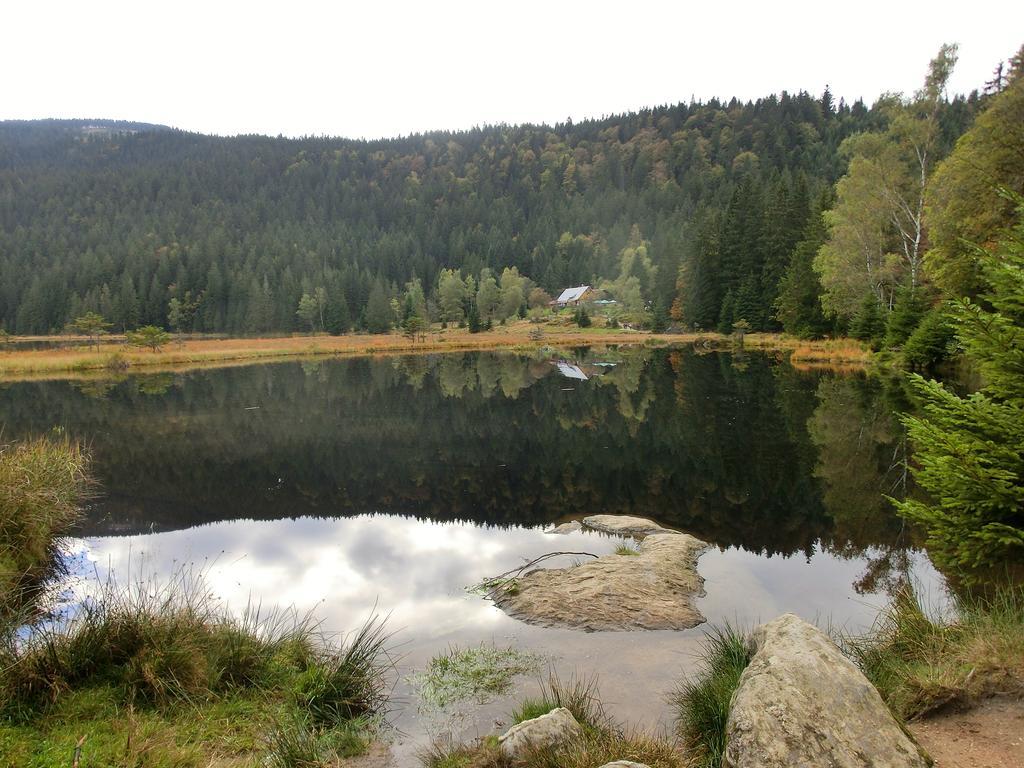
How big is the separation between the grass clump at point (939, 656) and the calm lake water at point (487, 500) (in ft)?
4.95

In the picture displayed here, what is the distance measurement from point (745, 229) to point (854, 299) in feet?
91.2

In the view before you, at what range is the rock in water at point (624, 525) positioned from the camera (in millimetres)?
12047

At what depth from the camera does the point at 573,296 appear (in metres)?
118

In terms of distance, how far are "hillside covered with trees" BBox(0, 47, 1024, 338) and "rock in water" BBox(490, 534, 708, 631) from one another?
27.7 metres

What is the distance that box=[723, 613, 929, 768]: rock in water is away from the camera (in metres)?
4.18

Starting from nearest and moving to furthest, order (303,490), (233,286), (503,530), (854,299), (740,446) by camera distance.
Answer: (503,530)
(303,490)
(740,446)
(854,299)
(233,286)

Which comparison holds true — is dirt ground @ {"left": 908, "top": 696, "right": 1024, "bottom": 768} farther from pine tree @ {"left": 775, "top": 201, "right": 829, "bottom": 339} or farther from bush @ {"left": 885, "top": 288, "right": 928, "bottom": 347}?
pine tree @ {"left": 775, "top": 201, "right": 829, "bottom": 339}

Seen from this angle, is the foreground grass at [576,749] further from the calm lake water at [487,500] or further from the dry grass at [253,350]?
A: the dry grass at [253,350]

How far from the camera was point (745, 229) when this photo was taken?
67.4 m

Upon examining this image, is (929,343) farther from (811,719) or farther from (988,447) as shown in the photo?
(811,719)

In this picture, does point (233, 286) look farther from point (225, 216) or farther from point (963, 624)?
point (963, 624)

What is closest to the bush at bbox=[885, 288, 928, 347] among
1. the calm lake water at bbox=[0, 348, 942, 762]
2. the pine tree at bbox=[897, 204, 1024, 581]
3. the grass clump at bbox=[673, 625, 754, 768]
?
the calm lake water at bbox=[0, 348, 942, 762]

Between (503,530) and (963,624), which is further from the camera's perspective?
(503,530)

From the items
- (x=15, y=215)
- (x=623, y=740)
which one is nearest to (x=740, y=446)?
(x=623, y=740)
